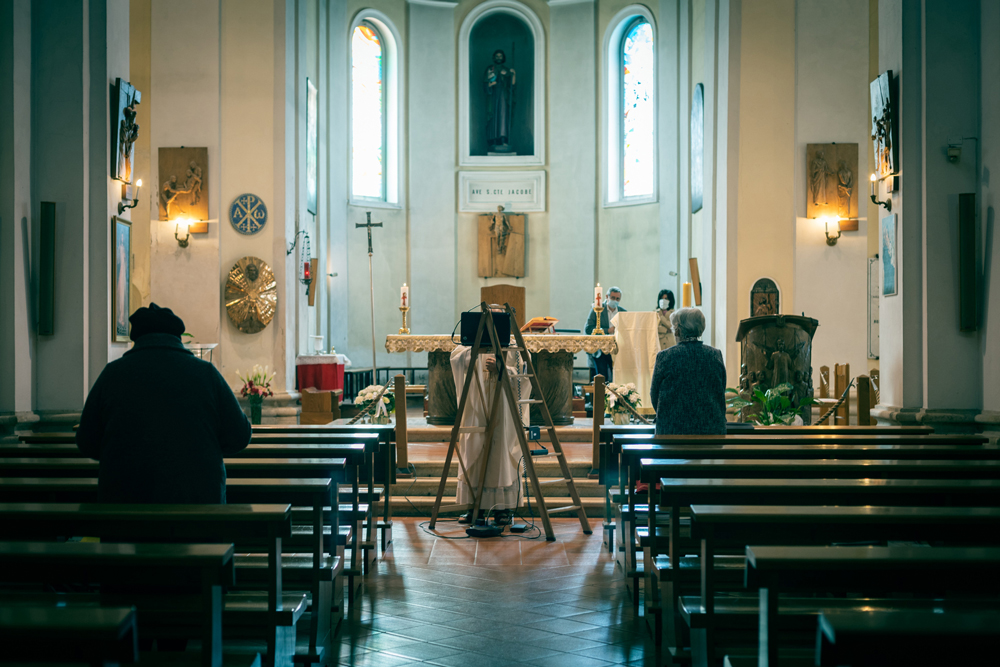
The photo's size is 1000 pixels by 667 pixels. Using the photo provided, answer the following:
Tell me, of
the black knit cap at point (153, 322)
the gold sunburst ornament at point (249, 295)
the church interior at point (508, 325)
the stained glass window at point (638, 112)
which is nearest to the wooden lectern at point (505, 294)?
the church interior at point (508, 325)

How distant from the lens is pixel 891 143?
6.00m

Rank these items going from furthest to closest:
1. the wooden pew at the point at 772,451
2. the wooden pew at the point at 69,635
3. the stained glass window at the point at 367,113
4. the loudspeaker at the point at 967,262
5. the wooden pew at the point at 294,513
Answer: the stained glass window at the point at 367,113, the loudspeaker at the point at 967,262, the wooden pew at the point at 772,451, the wooden pew at the point at 294,513, the wooden pew at the point at 69,635

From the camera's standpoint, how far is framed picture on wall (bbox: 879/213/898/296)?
6.04 m

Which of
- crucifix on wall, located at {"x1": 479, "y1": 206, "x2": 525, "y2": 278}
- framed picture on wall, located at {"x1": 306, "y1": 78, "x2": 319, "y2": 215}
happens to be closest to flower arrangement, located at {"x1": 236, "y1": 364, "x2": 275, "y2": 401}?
framed picture on wall, located at {"x1": 306, "y1": 78, "x2": 319, "y2": 215}

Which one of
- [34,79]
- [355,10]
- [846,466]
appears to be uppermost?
[355,10]

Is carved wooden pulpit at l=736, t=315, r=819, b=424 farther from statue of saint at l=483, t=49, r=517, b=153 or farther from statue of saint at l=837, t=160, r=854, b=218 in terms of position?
statue of saint at l=483, t=49, r=517, b=153

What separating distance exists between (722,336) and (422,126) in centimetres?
724

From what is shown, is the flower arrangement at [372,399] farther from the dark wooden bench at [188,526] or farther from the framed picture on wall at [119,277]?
the dark wooden bench at [188,526]

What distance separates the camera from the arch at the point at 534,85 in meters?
14.8

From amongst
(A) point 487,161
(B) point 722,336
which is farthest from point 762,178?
(A) point 487,161

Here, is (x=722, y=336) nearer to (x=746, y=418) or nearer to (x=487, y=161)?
(x=746, y=418)

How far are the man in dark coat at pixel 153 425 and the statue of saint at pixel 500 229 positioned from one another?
11.9 meters

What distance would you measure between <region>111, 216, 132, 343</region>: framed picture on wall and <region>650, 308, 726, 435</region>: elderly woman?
13.1 ft

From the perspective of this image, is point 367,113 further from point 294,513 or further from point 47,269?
point 294,513
